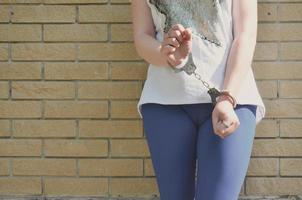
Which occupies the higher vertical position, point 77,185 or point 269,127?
point 269,127

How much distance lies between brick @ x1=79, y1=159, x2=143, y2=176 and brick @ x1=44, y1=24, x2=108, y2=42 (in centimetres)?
75

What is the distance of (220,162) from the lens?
7.09ft

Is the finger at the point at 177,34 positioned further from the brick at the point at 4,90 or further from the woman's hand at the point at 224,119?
the brick at the point at 4,90

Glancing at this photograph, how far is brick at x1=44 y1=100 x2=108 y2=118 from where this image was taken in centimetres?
342

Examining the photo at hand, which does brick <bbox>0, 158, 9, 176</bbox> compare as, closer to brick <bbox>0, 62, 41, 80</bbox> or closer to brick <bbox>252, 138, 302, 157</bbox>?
brick <bbox>0, 62, 41, 80</bbox>

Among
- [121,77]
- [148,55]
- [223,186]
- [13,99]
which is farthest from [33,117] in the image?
[223,186]

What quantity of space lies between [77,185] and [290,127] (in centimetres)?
134

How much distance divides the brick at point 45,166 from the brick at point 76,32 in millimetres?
746

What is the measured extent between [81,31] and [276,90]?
122cm

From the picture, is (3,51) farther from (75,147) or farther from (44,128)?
(75,147)

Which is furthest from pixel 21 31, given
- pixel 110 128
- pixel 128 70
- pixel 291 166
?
pixel 291 166

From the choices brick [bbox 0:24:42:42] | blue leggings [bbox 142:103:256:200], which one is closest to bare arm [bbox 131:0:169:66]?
blue leggings [bbox 142:103:256:200]

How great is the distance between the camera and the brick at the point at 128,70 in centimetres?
338

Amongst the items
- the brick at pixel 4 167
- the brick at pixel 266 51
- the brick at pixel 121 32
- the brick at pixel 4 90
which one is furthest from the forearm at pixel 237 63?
the brick at pixel 4 167
